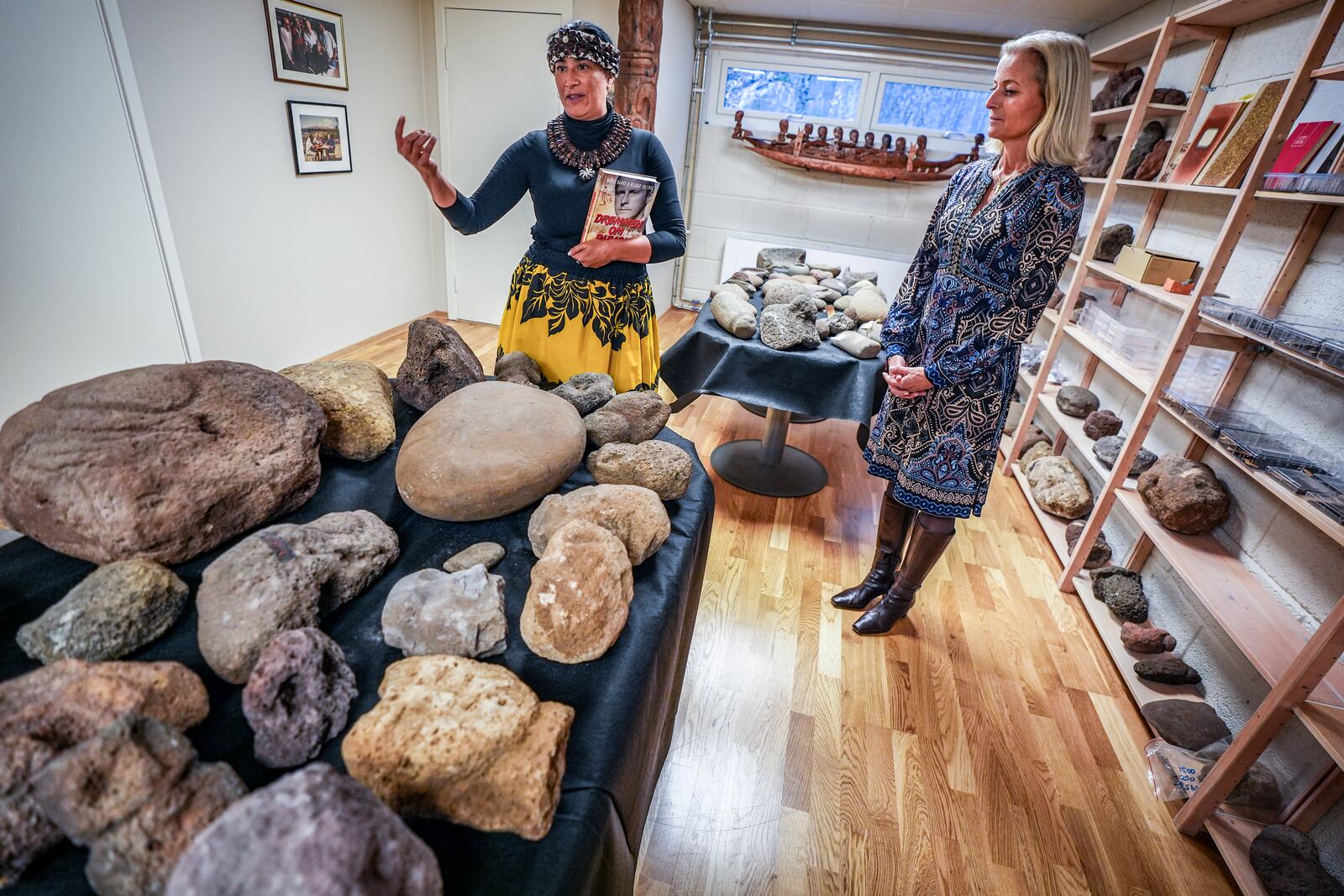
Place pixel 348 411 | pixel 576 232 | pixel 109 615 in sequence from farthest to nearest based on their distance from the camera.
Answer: pixel 576 232 → pixel 348 411 → pixel 109 615

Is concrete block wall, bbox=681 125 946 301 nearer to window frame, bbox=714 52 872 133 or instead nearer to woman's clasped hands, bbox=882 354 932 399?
window frame, bbox=714 52 872 133

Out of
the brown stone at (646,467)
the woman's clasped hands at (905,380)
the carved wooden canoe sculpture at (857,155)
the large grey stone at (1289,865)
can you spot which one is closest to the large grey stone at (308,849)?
the brown stone at (646,467)

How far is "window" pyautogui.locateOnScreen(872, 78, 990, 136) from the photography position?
15.0ft

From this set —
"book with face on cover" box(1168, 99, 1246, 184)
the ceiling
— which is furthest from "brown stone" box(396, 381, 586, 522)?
the ceiling

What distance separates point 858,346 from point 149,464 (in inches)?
80.3

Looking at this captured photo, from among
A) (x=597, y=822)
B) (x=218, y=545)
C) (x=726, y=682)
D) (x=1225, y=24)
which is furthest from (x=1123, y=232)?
(x=218, y=545)

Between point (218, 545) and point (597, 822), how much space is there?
67 centimetres

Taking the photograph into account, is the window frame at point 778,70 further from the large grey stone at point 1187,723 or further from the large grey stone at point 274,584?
the large grey stone at point 274,584

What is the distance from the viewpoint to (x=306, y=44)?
10.8 ft

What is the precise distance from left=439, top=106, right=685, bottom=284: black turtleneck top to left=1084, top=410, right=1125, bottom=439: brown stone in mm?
2101

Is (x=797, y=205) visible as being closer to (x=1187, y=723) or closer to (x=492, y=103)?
(x=492, y=103)

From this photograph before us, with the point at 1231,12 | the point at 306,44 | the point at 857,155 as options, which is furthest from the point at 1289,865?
the point at 306,44

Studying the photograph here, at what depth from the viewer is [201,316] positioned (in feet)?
9.89

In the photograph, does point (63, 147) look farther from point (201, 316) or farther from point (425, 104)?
point (425, 104)
